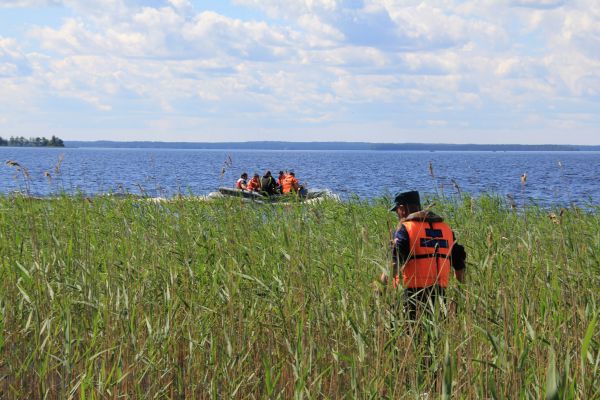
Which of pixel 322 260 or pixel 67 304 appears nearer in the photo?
pixel 67 304

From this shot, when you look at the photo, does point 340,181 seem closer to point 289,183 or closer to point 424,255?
point 289,183

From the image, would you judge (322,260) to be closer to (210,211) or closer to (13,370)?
(13,370)

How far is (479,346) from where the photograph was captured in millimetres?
4949

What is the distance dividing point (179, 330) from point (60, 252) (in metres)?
1.50

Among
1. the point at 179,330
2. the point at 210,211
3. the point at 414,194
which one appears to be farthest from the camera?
the point at 210,211

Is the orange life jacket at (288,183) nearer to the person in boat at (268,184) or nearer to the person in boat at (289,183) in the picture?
the person in boat at (289,183)

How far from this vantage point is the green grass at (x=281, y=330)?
4.24m

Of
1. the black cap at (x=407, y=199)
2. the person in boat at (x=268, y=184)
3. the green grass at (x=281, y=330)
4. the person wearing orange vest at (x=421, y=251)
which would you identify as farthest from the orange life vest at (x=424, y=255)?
the person in boat at (x=268, y=184)

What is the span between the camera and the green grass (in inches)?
167

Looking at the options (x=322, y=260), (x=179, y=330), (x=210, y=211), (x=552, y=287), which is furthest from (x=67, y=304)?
(x=210, y=211)

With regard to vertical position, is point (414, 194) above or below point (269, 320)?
above

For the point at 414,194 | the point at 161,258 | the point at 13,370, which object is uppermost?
the point at 414,194

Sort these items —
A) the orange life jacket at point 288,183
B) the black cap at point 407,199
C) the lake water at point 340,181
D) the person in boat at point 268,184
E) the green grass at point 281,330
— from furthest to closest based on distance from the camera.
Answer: the person in boat at point 268,184, the orange life jacket at point 288,183, the lake water at point 340,181, the black cap at point 407,199, the green grass at point 281,330

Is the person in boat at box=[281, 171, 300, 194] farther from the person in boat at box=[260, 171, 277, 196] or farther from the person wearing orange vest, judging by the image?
the person wearing orange vest
